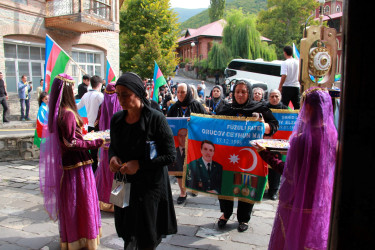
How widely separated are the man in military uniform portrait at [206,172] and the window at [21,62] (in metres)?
12.9

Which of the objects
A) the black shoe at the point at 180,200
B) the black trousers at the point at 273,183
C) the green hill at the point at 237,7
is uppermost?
the green hill at the point at 237,7

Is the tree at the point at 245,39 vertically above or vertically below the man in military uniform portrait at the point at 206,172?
above

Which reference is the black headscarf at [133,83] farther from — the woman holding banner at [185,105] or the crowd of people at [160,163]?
the woman holding banner at [185,105]

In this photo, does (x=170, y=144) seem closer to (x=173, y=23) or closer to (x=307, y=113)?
(x=307, y=113)

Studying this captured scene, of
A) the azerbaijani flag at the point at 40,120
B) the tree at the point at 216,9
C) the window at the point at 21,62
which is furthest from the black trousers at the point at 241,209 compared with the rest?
the tree at the point at 216,9

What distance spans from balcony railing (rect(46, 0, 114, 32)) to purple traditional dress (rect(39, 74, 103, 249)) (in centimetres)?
1277

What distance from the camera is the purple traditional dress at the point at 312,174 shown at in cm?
232

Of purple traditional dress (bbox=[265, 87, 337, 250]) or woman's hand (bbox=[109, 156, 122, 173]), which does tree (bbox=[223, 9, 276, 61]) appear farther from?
woman's hand (bbox=[109, 156, 122, 173])

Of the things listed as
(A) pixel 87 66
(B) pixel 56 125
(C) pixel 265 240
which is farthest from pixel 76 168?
(A) pixel 87 66

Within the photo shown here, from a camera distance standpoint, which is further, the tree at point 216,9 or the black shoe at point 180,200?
the tree at point 216,9

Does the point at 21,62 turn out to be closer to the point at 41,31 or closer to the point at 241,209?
the point at 41,31

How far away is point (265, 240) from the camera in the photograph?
3.57 meters

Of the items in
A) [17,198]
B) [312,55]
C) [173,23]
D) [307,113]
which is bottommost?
[17,198]

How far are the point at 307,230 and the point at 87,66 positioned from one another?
17.1m
